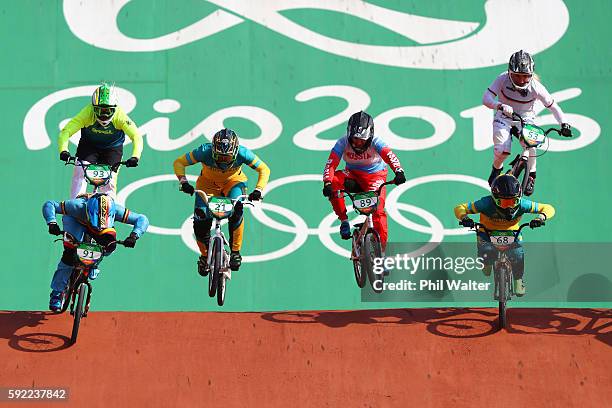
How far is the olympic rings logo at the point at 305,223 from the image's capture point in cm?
1703

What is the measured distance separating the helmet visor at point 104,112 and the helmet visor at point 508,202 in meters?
5.55

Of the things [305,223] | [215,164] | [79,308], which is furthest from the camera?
[305,223]

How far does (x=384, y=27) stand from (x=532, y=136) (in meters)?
4.68

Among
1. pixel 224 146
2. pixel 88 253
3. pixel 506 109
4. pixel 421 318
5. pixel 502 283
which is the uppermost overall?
pixel 506 109

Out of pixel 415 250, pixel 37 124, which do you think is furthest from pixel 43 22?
pixel 415 250

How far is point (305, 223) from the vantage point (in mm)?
17281

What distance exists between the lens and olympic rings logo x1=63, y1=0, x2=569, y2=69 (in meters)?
18.7

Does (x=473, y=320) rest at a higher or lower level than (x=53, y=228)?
lower

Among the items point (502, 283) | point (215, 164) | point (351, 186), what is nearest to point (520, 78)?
point (351, 186)

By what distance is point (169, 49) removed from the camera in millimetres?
18641

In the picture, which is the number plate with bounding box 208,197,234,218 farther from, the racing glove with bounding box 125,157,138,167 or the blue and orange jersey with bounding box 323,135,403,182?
the blue and orange jersey with bounding box 323,135,403,182

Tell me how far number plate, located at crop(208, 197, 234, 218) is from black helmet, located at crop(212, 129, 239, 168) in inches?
25.8

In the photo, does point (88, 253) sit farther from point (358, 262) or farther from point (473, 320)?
point (473, 320)

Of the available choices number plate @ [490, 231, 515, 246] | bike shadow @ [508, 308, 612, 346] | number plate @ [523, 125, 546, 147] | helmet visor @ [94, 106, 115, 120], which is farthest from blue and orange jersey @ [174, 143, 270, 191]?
bike shadow @ [508, 308, 612, 346]
